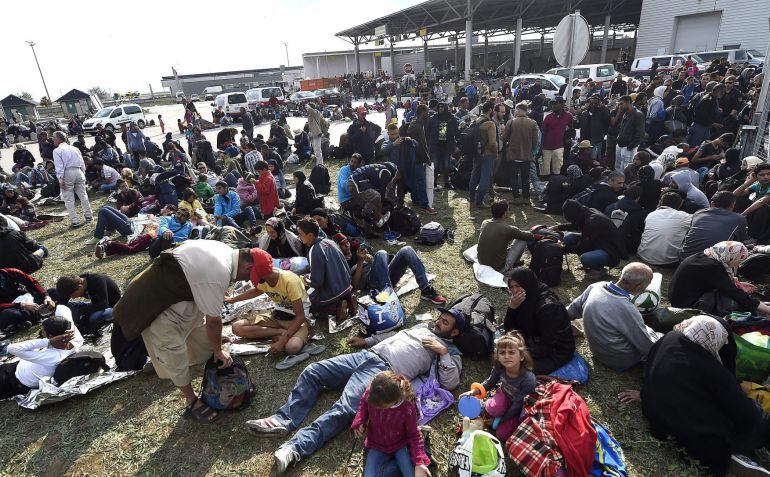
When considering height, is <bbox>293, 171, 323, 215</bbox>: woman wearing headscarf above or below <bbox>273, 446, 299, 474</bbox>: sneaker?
above

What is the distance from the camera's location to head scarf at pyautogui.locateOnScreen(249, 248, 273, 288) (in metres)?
3.56

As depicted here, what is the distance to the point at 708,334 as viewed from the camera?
2.85 meters

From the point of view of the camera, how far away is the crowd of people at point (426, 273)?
9.78 feet

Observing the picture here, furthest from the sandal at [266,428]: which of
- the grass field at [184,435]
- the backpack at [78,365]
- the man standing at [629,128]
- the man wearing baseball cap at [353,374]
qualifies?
the man standing at [629,128]

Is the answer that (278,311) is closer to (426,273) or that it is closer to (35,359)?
(426,273)

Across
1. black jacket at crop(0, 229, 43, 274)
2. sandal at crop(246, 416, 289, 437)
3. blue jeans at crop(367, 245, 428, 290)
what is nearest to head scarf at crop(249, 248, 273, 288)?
sandal at crop(246, 416, 289, 437)

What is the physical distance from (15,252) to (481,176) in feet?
26.3

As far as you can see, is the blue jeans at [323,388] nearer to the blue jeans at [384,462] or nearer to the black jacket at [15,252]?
the blue jeans at [384,462]

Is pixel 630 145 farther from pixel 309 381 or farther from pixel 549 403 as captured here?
pixel 309 381

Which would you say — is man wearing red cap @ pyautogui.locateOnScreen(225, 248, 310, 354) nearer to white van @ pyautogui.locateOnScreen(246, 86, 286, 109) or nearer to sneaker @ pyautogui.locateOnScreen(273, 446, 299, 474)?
sneaker @ pyautogui.locateOnScreen(273, 446, 299, 474)

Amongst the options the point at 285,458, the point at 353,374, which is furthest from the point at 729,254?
the point at 285,458

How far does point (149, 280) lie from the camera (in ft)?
10.6

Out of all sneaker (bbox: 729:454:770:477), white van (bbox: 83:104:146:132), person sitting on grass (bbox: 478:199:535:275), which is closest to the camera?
sneaker (bbox: 729:454:770:477)

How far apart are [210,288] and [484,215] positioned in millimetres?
6143
